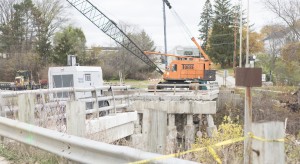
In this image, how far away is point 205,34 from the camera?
96.4 meters

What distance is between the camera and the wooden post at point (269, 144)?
10.2 feet

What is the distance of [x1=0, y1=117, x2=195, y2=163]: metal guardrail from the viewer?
409cm

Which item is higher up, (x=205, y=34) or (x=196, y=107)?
(x=205, y=34)

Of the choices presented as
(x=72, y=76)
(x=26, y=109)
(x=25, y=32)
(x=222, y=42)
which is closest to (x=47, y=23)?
(x=25, y=32)

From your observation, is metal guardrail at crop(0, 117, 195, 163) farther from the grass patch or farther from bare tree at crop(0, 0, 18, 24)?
bare tree at crop(0, 0, 18, 24)

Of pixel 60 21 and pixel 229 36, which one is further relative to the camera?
pixel 229 36

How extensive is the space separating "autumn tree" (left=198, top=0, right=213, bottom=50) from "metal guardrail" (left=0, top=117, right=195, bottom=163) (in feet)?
299

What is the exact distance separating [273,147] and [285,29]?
51.0 meters

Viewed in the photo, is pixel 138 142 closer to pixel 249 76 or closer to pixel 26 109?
pixel 249 76

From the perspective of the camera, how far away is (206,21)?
9756 cm

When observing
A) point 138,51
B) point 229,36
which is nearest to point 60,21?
point 138,51

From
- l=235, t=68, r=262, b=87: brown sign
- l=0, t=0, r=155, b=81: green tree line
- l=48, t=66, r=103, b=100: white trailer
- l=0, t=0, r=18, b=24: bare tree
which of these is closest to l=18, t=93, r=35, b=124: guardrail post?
l=235, t=68, r=262, b=87: brown sign

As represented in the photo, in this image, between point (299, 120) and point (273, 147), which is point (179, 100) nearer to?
point (299, 120)

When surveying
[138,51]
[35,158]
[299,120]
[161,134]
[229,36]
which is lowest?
[299,120]
